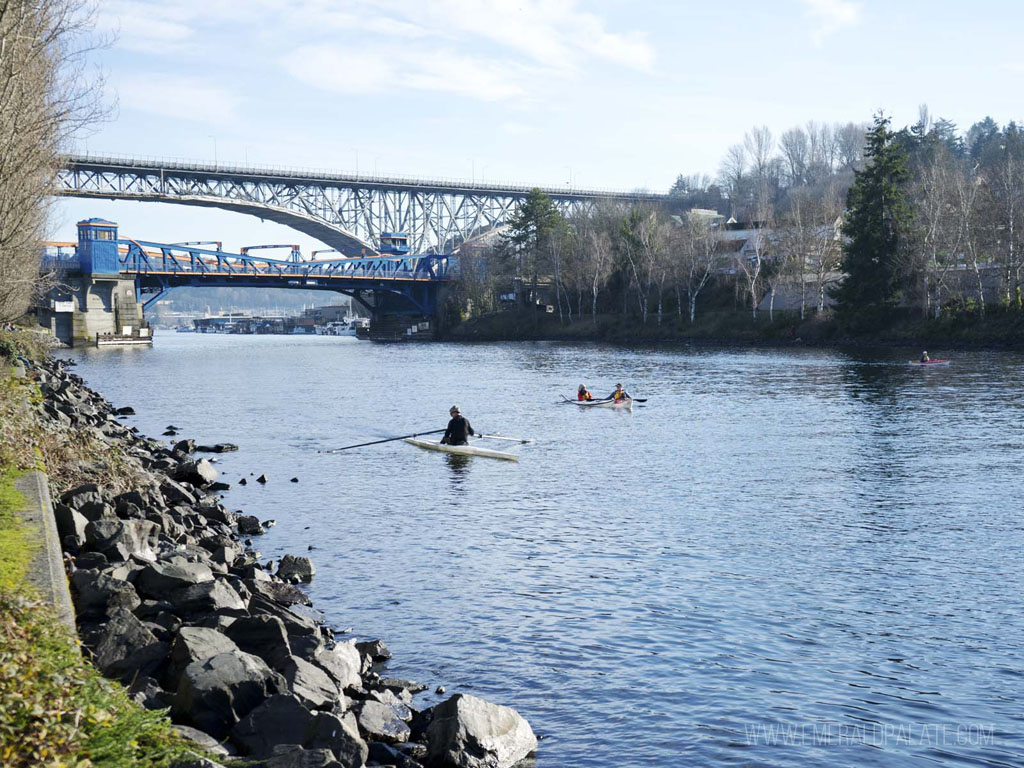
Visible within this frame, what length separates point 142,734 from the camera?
734 centimetres

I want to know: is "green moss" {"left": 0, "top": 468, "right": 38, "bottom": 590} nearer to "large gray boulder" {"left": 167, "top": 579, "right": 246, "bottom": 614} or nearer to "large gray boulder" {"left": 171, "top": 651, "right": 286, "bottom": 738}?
"large gray boulder" {"left": 171, "top": 651, "right": 286, "bottom": 738}

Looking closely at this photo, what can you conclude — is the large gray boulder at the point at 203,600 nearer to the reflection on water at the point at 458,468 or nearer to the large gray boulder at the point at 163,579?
the large gray boulder at the point at 163,579

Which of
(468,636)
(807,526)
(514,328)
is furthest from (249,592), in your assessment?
(514,328)

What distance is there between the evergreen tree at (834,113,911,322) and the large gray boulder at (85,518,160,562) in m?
84.2

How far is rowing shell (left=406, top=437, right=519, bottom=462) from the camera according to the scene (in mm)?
33438

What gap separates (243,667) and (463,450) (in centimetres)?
2411

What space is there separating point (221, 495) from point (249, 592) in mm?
12576

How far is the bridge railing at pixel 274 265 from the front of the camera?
129 meters

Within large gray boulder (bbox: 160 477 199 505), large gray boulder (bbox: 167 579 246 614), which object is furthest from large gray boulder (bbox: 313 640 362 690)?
large gray boulder (bbox: 160 477 199 505)

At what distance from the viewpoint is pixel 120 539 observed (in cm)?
1481

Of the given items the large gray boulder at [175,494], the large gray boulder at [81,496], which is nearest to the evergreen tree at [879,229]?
the large gray boulder at [175,494]

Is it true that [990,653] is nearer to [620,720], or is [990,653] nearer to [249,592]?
[620,720]

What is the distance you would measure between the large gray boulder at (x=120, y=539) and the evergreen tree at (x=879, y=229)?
276ft

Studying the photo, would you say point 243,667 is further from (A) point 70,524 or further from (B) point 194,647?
(A) point 70,524
